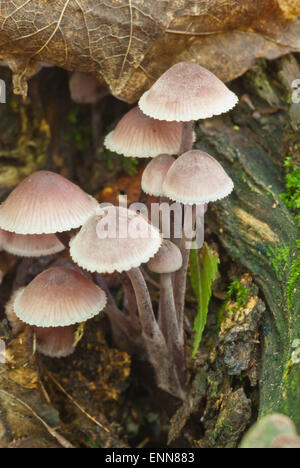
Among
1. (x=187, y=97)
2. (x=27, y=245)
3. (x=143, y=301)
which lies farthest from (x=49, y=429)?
(x=187, y=97)

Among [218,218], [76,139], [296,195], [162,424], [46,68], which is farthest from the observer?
[76,139]

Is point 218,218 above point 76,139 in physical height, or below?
below

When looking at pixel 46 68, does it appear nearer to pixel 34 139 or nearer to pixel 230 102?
pixel 34 139

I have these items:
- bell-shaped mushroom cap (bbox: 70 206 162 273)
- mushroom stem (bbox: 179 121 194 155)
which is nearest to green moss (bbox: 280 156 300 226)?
mushroom stem (bbox: 179 121 194 155)

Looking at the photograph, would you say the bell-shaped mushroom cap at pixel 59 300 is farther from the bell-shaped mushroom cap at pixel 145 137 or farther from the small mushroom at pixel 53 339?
the bell-shaped mushroom cap at pixel 145 137

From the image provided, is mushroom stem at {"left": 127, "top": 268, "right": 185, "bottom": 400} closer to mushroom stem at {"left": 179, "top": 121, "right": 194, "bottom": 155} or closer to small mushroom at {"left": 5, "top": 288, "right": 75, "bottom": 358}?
small mushroom at {"left": 5, "top": 288, "right": 75, "bottom": 358}

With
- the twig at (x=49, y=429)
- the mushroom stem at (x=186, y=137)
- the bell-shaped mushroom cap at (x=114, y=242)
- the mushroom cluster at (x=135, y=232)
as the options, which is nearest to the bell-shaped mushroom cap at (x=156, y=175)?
the mushroom cluster at (x=135, y=232)

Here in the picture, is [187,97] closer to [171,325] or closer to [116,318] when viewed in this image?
[171,325]
